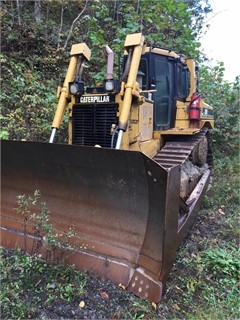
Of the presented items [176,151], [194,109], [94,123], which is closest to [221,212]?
[176,151]

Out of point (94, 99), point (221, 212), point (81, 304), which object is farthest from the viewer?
point (221, 212)

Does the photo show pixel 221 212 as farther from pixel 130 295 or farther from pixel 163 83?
pixel 130 295

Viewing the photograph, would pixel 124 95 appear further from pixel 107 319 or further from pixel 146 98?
pixel 107 319

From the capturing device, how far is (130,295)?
2.63 meters

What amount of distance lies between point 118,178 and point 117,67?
4917mm

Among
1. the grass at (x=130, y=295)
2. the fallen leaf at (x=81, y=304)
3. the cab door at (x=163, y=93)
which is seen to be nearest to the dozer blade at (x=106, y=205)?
the grass at (x=130, y=295)

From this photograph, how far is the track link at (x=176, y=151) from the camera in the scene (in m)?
3.97

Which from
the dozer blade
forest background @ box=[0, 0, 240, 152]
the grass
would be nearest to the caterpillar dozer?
the dozer blade

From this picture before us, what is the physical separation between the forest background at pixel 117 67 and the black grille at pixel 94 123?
163 cm

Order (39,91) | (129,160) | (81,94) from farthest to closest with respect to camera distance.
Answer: (39,91) < (81,94) < (129,160)

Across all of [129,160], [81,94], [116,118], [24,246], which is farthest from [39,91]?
[129,160]

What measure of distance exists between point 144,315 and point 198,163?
3611mm

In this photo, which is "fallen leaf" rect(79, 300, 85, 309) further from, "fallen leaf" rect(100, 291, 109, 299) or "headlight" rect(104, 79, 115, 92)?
"headlight" rect(104, 79, 115, 92)

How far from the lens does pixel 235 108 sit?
28.7ft
